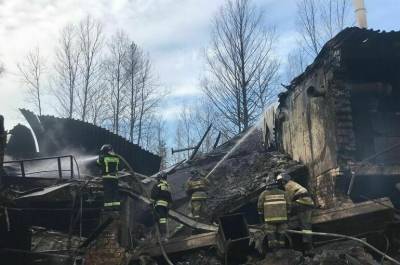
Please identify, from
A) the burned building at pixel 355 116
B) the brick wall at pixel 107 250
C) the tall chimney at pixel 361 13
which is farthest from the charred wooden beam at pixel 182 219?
the tall chimney at pixel 361 13

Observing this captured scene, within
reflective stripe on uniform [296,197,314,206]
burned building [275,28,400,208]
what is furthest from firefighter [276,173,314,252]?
burned building [275,28,400,208]

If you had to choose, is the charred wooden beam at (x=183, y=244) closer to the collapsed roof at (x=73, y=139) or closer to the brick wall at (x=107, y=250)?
the brick wall at (x=107, y=250)

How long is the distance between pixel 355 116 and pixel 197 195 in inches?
177

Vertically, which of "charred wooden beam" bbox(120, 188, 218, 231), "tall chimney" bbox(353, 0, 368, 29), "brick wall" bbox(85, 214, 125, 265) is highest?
"tall chimney" bbox(353, 0, 368, 29)

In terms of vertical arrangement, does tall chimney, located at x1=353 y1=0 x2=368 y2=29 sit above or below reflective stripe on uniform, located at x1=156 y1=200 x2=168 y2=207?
above

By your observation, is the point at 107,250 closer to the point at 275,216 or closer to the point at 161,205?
the point at 161,205

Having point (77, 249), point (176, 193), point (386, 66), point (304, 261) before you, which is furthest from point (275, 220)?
point (176, 193)

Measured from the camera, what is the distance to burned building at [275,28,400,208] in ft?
35.2

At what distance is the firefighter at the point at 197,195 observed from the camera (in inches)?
471

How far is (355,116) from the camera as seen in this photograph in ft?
37.5

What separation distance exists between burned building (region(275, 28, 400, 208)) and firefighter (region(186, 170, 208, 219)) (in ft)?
9.59

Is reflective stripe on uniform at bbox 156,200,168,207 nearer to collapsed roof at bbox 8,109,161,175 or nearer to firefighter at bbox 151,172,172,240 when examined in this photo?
firefighter at bbox 151,172,172,240

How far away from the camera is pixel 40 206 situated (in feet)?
37.2

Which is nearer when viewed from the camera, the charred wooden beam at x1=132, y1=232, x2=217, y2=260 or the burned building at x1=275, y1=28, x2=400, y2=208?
the charred wooden beam at x1=132, y1=232, x2=217, y2=260
